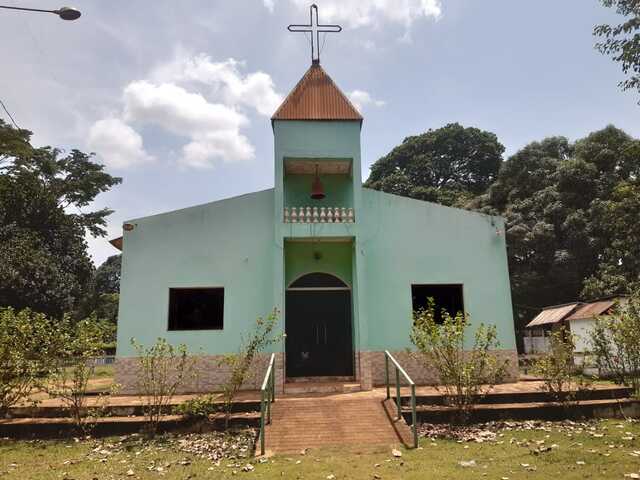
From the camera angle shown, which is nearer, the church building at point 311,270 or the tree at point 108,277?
the church building at point 311,270

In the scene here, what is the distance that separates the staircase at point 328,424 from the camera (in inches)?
285

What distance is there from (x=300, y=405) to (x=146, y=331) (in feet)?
13.6

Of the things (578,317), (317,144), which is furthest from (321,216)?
(578,317)

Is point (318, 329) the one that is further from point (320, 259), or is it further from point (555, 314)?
point (555, 314)

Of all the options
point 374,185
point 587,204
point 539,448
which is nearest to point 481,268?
point 539,448

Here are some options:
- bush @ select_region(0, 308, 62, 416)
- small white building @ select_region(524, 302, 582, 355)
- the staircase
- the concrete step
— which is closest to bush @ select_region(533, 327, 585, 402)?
the staircase

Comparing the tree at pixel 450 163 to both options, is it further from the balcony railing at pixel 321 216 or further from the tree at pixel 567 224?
the balcony railing at pixel 321 216

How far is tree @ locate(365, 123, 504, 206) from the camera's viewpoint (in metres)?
35.9

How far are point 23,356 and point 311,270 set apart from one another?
6136mm

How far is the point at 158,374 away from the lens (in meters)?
10.1

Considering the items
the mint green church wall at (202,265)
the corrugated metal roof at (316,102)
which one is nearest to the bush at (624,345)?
the mint green church wall at (202,265)

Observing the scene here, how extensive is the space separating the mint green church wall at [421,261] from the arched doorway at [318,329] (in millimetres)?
866

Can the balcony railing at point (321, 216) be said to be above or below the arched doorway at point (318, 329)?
above

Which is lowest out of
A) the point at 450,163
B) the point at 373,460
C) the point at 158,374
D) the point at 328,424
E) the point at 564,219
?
the point at 373,460
